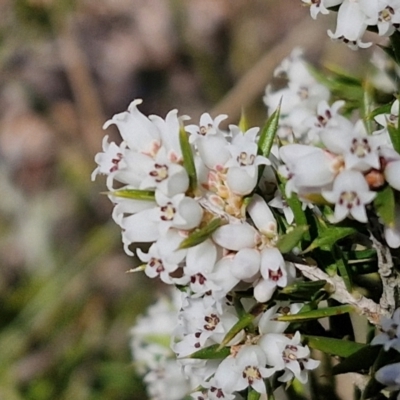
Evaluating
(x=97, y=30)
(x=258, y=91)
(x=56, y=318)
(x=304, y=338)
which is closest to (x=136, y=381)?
(x=56, y=318)

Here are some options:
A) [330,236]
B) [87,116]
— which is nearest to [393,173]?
[330,236]

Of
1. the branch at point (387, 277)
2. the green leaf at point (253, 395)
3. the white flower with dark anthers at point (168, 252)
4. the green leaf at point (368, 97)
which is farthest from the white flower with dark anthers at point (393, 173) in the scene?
the green leaf at point (368, 97)

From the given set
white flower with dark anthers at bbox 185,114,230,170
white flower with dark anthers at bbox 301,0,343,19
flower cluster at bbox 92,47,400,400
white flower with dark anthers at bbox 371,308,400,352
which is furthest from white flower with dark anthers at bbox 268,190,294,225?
white flower with dark anthers at bbox 301,0,343,19

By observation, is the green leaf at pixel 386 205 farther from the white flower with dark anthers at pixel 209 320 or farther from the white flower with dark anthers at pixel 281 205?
the white flower with dark anthers at pixel 209 320

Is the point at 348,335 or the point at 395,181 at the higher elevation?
the point at 395,181

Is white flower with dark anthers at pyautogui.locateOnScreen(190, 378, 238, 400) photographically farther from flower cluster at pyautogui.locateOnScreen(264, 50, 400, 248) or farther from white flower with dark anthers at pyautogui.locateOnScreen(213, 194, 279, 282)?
flower cluster at pyautogui.locateOnScreen(264, 50, 400, 248)

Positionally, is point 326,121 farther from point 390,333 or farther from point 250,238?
point 390,333

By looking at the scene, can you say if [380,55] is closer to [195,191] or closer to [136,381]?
[195,191]
